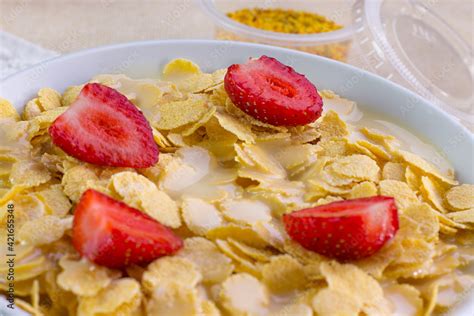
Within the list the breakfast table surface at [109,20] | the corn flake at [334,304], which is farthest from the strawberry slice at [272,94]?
the breakfast table surface at [109,20]

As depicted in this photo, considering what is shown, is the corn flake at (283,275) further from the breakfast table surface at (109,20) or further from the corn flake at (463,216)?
the breakfast table surface at (109,20)

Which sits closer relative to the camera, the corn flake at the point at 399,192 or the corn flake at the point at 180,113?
the corn flake at the point at 399,192

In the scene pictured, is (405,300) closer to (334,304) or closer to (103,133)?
(334,304)

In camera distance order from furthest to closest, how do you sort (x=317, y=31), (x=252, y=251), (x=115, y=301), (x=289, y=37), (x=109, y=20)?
1. (x=109, y=20)
2. (x=317, y=31)
3. (x=289, y=37)
4. (x=252, y=251)
5. (x=115, y=301)

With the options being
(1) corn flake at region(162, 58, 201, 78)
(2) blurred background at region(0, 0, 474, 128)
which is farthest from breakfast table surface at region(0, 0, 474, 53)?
(1) corn flake at region(162, 58, 201, 78)

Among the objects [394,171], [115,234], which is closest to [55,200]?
[115,234]

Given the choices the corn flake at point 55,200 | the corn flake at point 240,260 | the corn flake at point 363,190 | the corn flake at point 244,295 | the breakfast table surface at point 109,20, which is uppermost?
the corn flake at point 363,190

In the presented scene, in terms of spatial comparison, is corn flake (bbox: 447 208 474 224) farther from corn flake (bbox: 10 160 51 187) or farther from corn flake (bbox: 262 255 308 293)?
corn flake (bbox: 10 160 51 187)
